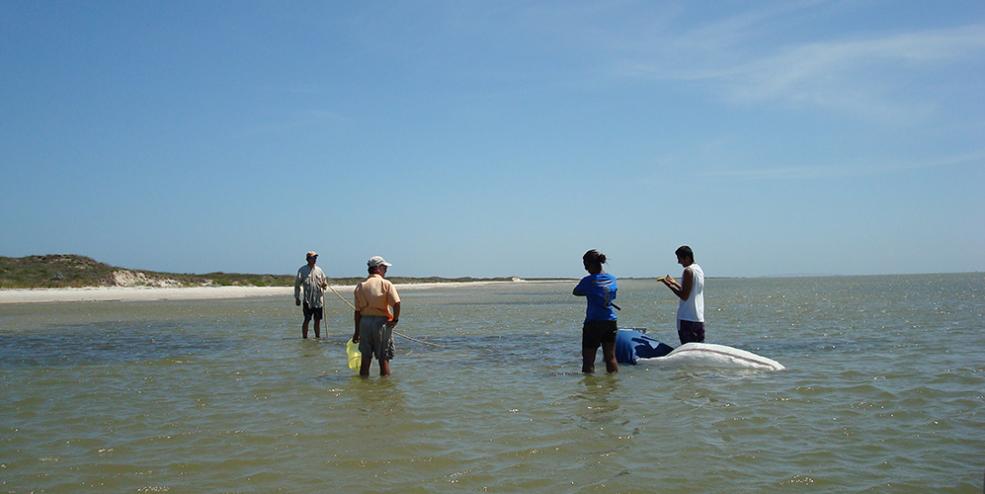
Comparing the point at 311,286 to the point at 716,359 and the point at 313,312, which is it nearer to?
the point at 313,312

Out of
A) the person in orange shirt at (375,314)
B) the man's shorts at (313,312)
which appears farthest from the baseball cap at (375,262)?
the man's shorts at (313,312)

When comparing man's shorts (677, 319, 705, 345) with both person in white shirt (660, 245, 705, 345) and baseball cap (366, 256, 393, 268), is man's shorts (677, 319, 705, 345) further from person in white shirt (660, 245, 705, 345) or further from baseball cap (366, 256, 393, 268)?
baseball cap (366, 256, 393, 268)

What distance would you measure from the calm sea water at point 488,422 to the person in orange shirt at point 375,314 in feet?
1.62

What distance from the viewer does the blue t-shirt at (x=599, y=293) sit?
9.49 m

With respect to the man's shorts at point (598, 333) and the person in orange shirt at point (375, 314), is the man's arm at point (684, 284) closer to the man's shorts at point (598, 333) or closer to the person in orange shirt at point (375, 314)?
the man's shorts at point (598, 333)

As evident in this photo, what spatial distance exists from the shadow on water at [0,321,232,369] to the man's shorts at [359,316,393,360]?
16.8 ft

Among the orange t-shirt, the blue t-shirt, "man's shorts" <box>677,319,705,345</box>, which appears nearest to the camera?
the blue t-shirt

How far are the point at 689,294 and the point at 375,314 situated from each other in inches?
183

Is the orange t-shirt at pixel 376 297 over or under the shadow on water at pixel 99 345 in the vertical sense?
over

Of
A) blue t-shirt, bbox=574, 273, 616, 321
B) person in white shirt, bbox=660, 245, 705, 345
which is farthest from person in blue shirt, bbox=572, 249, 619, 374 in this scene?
person in white shirt, bbox=660, 245, 705, 345

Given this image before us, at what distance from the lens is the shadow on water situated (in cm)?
1247

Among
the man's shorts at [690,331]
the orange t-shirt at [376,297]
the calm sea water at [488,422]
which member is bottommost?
the calm sea water at [488,422]

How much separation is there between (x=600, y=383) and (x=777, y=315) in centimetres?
1621

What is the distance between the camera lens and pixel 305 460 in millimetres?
5844
